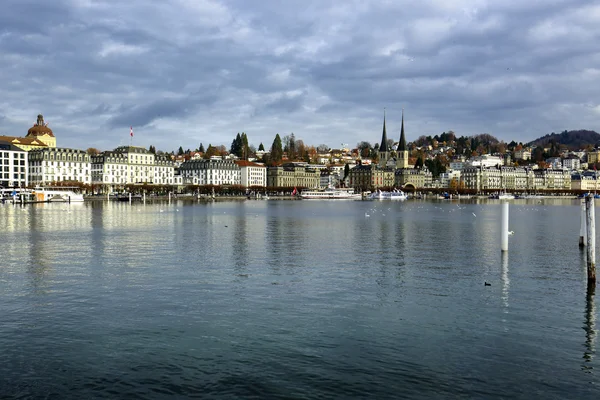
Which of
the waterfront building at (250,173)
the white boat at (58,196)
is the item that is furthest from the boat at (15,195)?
the waterfront building at (250,173)

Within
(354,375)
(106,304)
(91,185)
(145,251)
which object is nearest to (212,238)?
(145,251)

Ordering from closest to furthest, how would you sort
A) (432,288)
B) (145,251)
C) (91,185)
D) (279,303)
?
(279,303)
(432,288)
(145,251)
(91,185)

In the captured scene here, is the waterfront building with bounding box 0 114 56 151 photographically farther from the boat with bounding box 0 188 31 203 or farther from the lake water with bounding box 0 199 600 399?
the lake water with bounding box 0 199 600 399

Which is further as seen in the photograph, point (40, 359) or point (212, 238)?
point (212, 238)

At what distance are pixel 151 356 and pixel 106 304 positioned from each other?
5211 mm

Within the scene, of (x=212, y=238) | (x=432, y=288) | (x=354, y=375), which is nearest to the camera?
(x=354, y=375)

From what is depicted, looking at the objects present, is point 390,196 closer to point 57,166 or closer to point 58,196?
point 57,166

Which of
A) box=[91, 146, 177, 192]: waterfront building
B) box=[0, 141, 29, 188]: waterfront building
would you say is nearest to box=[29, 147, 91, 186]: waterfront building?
box=[0, 141, 29, 188]: waterfront building

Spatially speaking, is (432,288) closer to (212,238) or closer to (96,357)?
(96,357)

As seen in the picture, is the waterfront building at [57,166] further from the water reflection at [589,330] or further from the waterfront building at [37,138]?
the water reflection at [589,330]

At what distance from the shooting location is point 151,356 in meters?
11.8

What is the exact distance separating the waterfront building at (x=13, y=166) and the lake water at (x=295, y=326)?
121 meters

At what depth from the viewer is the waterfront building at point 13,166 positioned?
13412 cm

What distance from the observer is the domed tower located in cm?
15662
